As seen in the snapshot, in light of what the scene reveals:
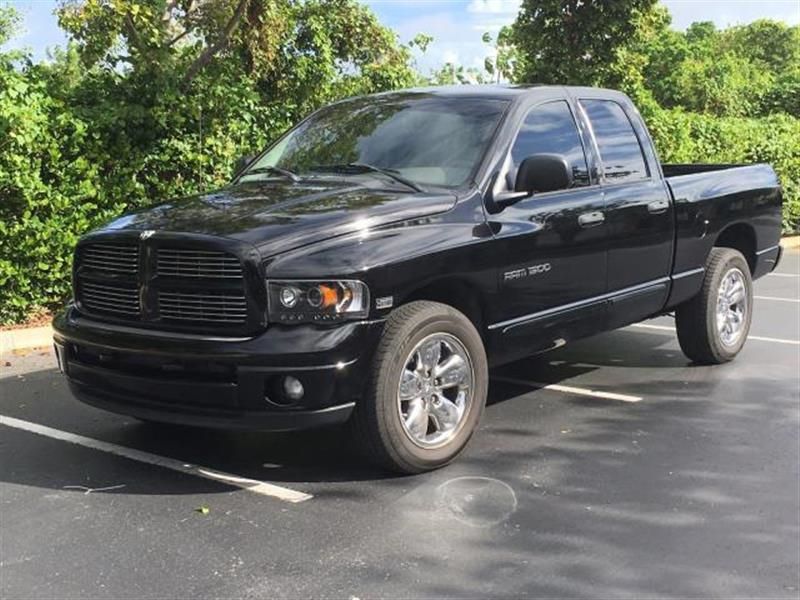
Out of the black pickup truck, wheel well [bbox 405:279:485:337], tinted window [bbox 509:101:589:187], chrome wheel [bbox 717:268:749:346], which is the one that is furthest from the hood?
chrome wheel [bbox 717:268:749:346]

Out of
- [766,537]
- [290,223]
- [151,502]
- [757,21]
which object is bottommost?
[766,537]

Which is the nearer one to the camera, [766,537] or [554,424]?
[766,537]

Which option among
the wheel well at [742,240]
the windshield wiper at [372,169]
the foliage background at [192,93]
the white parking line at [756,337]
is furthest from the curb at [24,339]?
the wheel well at [742,240]

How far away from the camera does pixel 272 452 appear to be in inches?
196

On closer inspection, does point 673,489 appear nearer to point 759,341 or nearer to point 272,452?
point 272,452

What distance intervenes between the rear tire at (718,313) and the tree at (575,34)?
7537 mm

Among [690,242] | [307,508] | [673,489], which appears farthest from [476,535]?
[690,242]

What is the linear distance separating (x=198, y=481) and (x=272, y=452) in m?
0.55

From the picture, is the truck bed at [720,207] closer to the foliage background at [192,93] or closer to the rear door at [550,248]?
the rear door at [550,248]

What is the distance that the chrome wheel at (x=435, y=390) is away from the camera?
4500 mm

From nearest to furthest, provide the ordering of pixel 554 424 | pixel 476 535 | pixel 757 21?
pixel 476 535
pixel 554 424
pixel 757 21

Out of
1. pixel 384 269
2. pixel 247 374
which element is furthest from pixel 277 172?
pixel 247 374

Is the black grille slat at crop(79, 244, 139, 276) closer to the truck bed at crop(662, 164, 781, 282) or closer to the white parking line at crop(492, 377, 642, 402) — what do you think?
the white parking line at crop(492, 377, 642, 402)

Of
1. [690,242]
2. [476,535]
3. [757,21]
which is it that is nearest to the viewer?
[476,535]
